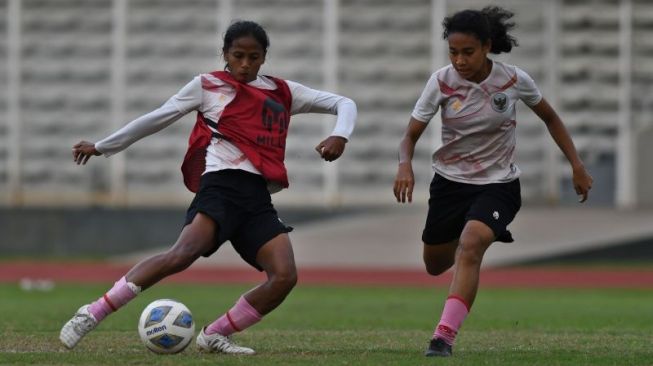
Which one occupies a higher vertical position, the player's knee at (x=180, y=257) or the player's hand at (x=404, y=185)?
the player's hand at (x=404, y=185)

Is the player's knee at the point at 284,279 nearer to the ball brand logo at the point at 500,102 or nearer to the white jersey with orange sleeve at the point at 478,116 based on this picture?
the white jersey with orange sleeve at the point at 478,116

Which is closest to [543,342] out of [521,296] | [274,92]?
[274,92]

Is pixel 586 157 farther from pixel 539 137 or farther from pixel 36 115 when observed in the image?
pixel 36 115

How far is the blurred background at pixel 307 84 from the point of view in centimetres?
2784

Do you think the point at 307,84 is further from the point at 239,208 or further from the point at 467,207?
the point at 239,208

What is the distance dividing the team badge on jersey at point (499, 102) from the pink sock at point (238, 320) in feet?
6.33

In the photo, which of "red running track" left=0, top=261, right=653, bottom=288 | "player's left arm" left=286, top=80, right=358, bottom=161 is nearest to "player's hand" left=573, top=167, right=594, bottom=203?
"player's left arm" left=286, top=80, right=358, bottom=161

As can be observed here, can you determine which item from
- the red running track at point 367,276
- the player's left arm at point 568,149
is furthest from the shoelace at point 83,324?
the red running track at point 367,276

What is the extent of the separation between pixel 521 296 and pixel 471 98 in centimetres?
1040

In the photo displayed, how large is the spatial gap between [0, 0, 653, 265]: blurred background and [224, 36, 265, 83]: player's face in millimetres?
17915

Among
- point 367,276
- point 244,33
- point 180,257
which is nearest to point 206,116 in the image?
point 244,33

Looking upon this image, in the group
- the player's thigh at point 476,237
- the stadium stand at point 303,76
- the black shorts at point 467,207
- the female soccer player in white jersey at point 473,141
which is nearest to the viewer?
the player's thigh at point 476,237

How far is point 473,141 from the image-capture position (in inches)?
354

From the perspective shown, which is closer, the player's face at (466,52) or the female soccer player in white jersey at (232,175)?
the female soccer player in white jersey at (232,175)
